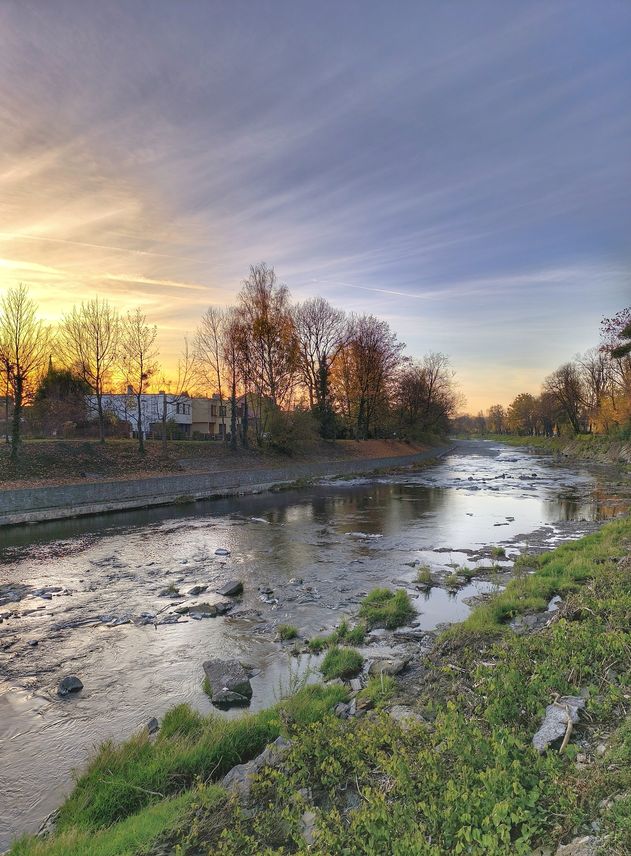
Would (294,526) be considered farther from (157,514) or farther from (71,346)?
(71,346)

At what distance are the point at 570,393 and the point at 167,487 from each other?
6857 cm

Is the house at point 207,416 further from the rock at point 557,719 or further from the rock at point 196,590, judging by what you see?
the rock at point 557,719

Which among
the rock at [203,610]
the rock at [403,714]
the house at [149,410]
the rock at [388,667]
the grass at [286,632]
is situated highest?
the house at [149,410]

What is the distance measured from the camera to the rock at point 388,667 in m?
7.23

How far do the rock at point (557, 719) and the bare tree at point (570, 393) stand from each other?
7968 cm

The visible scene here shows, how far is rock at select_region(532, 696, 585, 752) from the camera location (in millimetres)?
4254

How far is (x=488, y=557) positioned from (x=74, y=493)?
18682 mm

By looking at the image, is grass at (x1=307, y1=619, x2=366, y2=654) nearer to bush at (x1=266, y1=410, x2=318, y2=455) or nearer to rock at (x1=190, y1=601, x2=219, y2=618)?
rock at (x1=190, y1=601, x2=219, y2=618)

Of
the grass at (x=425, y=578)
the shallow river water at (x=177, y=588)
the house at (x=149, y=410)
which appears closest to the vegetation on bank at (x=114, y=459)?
the house at (x=149, y=410)

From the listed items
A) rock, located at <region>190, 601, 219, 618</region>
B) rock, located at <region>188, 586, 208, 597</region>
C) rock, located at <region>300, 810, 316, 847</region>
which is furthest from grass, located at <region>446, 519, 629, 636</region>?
rock, located at <region>188, 586, 208, 597</region>

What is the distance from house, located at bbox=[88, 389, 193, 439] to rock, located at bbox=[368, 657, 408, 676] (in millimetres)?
32097

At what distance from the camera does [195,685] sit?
749 centimetres

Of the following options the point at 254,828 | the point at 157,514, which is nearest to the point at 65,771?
the point at 254,828

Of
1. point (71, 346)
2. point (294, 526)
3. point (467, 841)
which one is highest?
point (71, 346)
